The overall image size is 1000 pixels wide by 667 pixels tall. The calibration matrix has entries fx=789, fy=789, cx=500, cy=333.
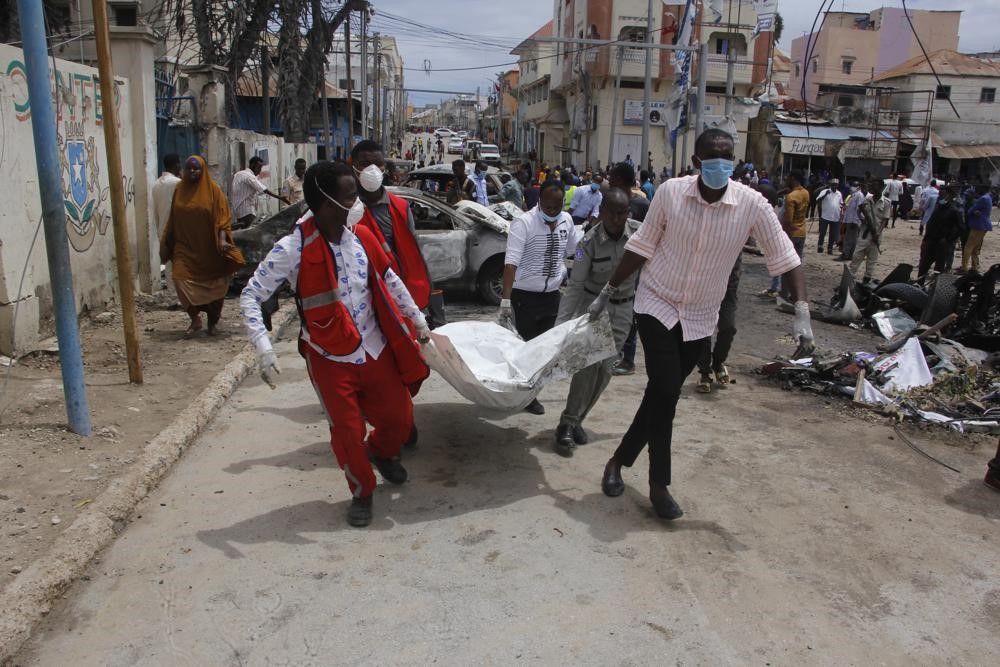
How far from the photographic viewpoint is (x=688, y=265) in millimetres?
3832

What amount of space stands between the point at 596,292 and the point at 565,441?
975 mm

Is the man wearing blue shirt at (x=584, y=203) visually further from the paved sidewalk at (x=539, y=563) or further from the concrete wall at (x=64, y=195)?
the paved sidewalk at (x=539, y=563)

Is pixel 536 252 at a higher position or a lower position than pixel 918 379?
higher

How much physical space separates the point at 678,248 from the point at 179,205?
17.6 feet

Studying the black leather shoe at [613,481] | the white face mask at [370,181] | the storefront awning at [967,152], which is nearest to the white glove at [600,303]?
the black leather shoe at [613,481]

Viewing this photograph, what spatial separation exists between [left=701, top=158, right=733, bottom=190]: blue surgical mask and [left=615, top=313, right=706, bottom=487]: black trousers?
0.70 m

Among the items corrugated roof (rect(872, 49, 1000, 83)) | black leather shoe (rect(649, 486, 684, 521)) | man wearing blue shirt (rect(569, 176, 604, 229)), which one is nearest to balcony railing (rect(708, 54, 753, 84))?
corrugated roof (rect(872, 49, 1000, 83))

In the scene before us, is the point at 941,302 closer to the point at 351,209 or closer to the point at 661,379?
the point at 661,379

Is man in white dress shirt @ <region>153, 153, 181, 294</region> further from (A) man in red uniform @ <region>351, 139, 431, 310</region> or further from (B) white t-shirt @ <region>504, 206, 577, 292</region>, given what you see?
(B) white t-shirt @ <region>504, 206, 577, 292</region>

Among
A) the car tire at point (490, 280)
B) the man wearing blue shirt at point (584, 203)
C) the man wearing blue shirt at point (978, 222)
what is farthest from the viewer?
the man wearing blue shirt at point (978, 222)

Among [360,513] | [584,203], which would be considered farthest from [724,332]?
[584,203]

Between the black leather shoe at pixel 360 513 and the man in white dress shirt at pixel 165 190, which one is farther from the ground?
the man in white dress shirt at pixel 165 190

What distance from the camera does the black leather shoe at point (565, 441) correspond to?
16.2 ft

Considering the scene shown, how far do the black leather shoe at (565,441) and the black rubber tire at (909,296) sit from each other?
6.03 m
